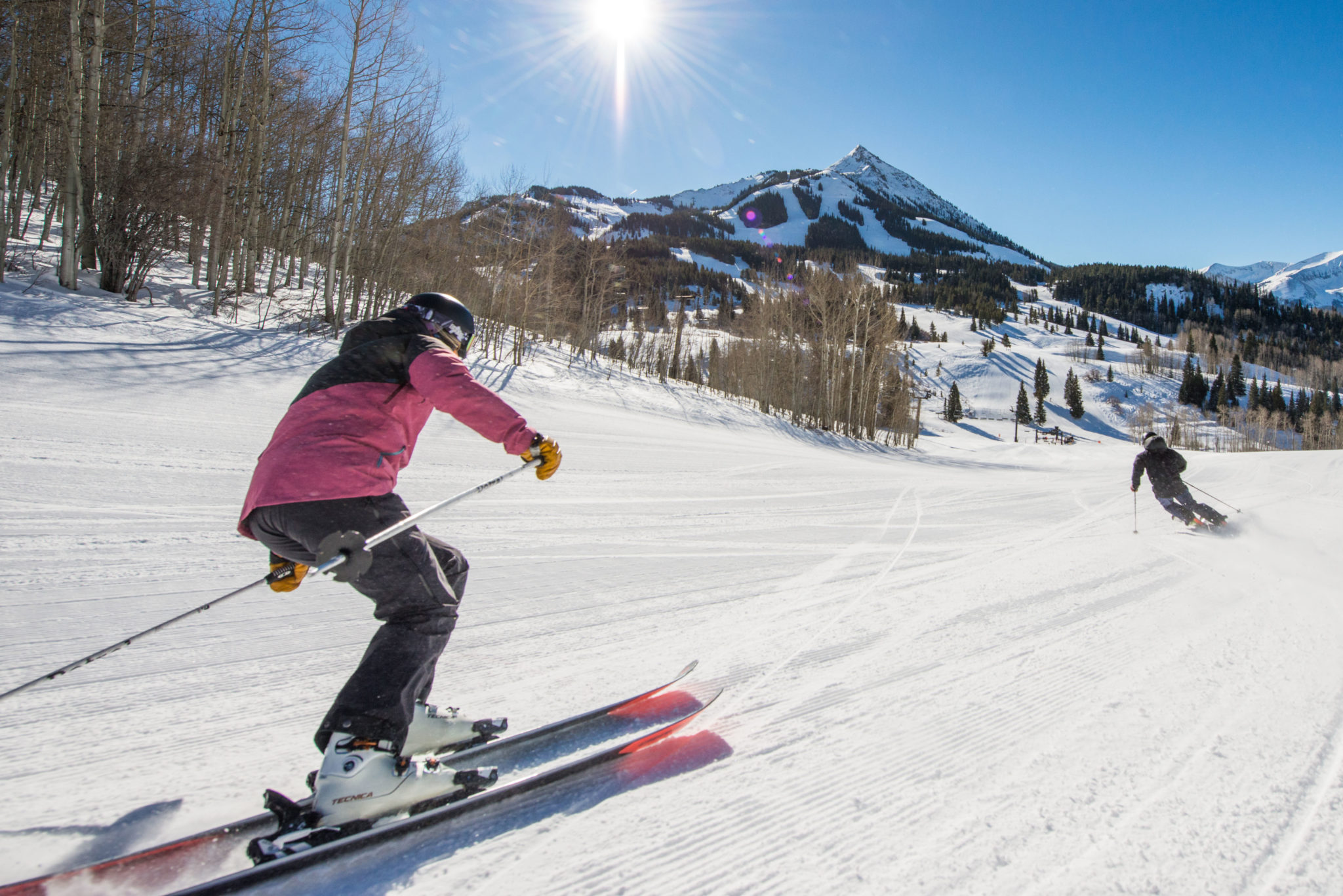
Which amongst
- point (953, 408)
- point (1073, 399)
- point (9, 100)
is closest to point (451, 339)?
point (9, 100)

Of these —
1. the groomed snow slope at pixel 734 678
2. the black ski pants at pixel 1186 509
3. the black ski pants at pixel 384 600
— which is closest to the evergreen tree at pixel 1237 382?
the black ski pants at pixel 1186 509

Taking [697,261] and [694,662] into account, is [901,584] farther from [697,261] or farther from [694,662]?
[697,261]

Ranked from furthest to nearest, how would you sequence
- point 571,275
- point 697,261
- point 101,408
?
point 697,261 → point 571,275 → point 101,408

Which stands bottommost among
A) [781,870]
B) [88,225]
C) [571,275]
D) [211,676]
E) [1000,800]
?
[211,676]

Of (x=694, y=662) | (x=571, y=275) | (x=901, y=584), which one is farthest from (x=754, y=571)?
(x=571, y=275)

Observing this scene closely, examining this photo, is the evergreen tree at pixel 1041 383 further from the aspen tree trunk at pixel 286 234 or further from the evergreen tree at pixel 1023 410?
the aspen tree trunk at pixel 286 234

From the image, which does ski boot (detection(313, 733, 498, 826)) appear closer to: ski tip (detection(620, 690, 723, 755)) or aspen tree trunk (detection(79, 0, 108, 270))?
ski tip (detection(620, 690, 723, 755))

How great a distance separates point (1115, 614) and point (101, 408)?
10.3 m

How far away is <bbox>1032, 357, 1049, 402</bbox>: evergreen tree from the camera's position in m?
111

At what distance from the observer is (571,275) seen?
1366 inches

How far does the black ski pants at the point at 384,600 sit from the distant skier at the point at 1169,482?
9.60m

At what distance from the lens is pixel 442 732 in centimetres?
227

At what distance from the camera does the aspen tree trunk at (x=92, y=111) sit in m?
10.8

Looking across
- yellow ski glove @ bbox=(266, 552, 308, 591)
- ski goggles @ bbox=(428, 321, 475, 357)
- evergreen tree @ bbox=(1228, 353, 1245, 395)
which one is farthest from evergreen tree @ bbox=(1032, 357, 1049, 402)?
yellow ski glove @ bbox=(266, 552, 308, 591)
